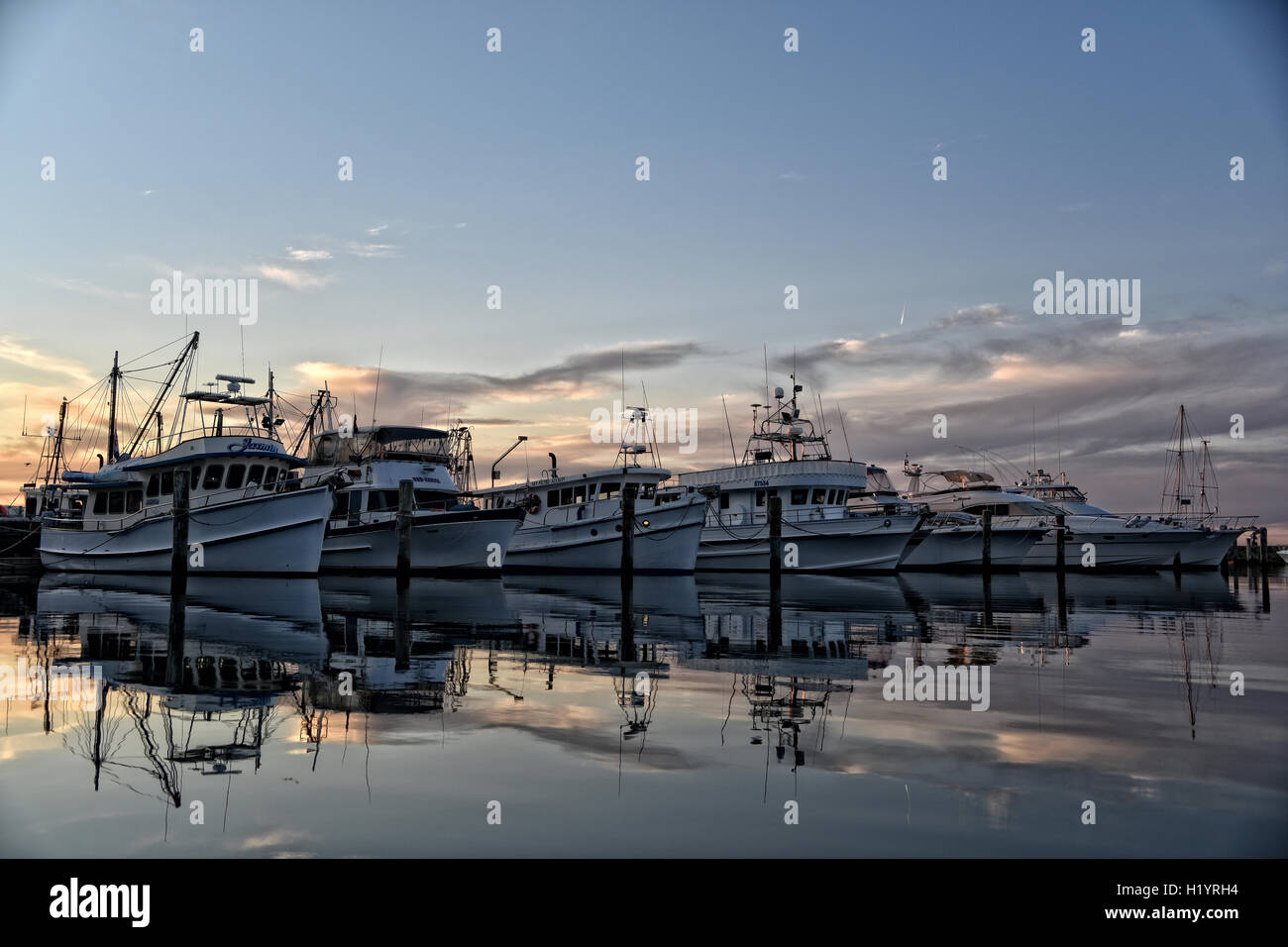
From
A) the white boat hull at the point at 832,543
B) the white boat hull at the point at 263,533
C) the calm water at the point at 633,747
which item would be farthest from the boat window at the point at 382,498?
the calm water at the point at 633,747

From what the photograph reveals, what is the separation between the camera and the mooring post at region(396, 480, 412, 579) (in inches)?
1107

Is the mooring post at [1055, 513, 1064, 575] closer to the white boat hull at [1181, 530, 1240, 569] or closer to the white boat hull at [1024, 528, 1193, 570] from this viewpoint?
the white boat hull at [1024, 528, 1193, 570]

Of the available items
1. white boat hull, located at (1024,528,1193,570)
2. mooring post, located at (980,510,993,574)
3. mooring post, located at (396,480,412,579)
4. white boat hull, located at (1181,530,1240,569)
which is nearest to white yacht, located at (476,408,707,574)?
mooring post, located at (396,480,412,579)

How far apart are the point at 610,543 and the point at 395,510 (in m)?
9.20

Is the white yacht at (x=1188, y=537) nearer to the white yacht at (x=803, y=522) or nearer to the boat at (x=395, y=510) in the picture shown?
the white yacht at (x=803, y=522)

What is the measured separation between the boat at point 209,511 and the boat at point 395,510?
2.76m

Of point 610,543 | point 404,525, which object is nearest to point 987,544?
point 610,543

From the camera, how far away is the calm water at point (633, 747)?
469 centimetres

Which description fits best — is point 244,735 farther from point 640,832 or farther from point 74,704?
point 640,832

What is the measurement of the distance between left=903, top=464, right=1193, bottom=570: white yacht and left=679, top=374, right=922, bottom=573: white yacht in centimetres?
1067
